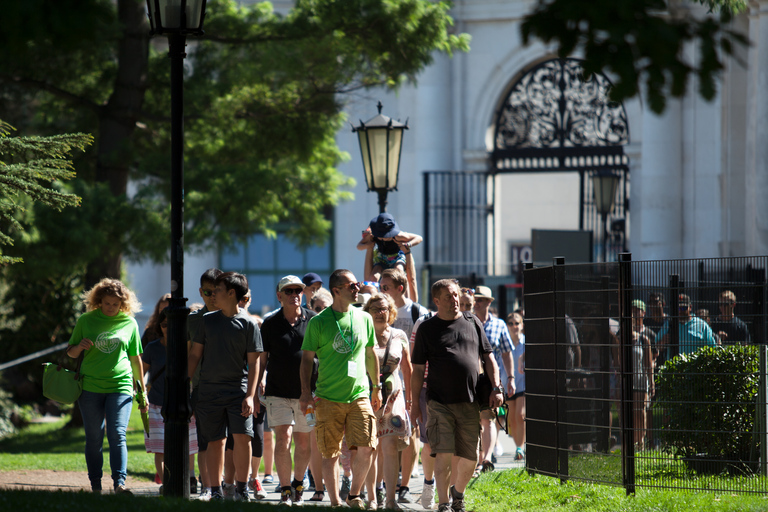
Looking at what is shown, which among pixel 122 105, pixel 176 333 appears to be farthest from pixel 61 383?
pixel 122 105

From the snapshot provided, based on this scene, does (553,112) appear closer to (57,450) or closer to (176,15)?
(57,450)

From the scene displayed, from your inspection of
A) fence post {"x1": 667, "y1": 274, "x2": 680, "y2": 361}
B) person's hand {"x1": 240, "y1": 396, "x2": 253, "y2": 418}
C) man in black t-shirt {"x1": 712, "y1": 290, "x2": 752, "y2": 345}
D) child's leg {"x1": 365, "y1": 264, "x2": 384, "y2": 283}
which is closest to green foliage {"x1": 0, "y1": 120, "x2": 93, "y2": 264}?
person's hand {"x1": 240, "y1": 396, "x2": 253, "y2": 418}

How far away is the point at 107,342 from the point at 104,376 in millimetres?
282

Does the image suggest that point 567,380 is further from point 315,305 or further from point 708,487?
point 315,305

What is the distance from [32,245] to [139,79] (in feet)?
11.0

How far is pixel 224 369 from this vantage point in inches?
298

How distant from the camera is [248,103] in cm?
1504

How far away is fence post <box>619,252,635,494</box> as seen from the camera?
7.71m

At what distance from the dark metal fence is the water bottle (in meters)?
2.15

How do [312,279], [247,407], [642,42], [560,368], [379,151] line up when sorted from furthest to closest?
[379,151]
[312,279]
[560,368]
[247,407]
[642,42]

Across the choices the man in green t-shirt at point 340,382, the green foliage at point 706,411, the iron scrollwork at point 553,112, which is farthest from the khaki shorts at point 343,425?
the iron scrollwork at point 553,112

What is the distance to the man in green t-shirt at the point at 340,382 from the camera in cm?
723

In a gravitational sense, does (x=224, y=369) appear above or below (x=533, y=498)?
above

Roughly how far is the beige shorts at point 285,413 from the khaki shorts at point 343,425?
27.1 inches
